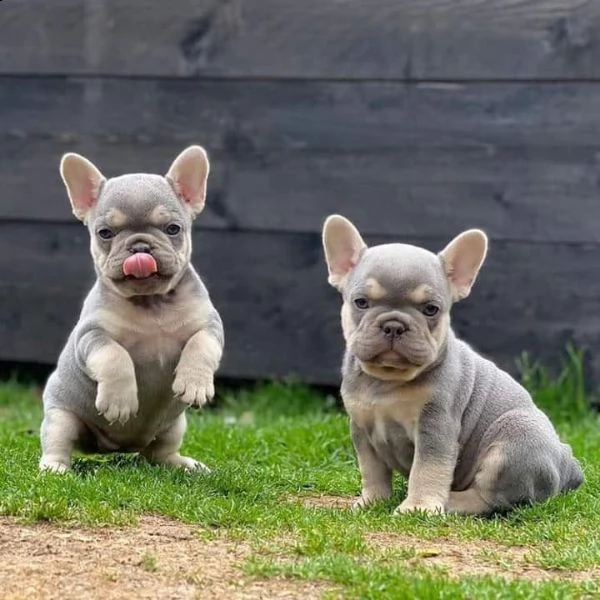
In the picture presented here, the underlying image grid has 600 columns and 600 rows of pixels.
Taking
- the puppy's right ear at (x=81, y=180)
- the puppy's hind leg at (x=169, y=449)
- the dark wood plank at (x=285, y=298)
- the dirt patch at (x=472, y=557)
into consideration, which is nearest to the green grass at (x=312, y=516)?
the dirt patch at (x=472, y=557)

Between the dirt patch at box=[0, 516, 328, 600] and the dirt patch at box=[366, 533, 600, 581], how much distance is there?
55 cm

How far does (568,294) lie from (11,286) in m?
4.25

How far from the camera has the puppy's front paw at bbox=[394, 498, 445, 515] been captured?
219 inches

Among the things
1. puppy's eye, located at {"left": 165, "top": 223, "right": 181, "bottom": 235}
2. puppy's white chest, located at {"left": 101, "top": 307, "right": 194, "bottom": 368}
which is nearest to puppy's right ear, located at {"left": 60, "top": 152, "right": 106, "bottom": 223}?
puppy's eye, located at {"left": 165, "top": 223, "right": 181, "bottom": 235}

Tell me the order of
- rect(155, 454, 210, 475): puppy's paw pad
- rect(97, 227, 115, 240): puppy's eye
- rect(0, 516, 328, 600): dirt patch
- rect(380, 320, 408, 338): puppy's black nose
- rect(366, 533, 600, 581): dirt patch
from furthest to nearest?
rect(155, 454, 210, 475): puppy's paw pad
rect(97, 227, 115, 240): puppy's eye
rect(380, 320, 408, 338): puppy's black nose
rect(366, 533, 600, 581): dirt patch
rect(0, 516, 328, 600): dirt patch

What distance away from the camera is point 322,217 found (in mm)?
9836

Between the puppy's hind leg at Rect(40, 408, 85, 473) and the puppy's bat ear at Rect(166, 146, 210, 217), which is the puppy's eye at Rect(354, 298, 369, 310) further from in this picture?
the puppy's hind leg at Rect(40, 408, 85, 473)

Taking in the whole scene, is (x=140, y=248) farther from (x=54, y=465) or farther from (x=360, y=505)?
(x=360, y=505)

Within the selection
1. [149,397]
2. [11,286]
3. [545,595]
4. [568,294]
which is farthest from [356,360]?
[11,286]

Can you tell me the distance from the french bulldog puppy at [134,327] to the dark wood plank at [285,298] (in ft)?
11.4

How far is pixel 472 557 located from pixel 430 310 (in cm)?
116

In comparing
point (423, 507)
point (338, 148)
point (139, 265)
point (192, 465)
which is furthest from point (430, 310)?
point (338, 148)

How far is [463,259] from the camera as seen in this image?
5.99 m

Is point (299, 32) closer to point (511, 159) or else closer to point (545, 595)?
point (511, 159)
